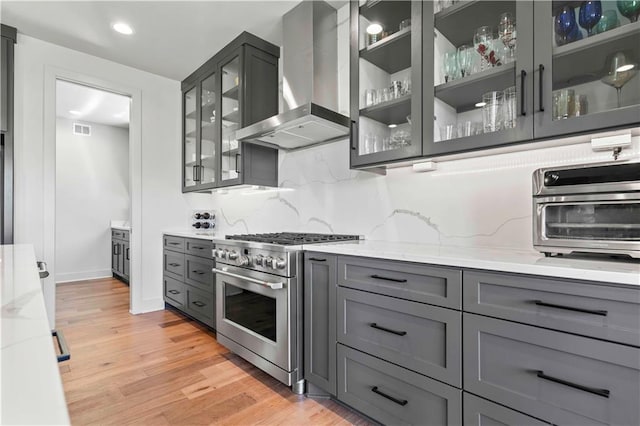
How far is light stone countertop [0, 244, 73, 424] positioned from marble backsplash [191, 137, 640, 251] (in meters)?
1.83

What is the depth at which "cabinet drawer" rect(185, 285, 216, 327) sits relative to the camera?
2811mm

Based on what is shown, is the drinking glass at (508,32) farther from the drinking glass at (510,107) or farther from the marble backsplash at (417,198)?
the marble backsplash at (417,198)

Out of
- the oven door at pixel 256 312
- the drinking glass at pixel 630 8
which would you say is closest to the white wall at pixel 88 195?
the oven door at pixel 256 312

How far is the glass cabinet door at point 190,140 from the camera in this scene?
363cm

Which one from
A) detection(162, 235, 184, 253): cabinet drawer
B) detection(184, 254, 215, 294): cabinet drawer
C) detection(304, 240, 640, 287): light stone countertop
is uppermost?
detection(304, 240, 640, 287): light stone countertop

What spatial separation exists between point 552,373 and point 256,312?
1584 millimetres

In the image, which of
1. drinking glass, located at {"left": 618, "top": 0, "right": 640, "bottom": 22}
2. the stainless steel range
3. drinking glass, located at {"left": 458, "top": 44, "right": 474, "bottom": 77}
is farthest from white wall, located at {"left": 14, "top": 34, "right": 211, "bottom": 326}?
drinking glass, located at {"left": 618, "top": 0, "right": 640, "bottom": 22}

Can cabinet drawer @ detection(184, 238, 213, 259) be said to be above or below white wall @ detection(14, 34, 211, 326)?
below

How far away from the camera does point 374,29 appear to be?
2.08 metres

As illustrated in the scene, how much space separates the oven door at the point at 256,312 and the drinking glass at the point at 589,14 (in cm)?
179

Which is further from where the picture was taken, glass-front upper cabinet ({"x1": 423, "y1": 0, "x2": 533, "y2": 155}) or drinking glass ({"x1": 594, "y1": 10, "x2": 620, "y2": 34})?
glass-front upper cabinet ({"x1": 423, "y1": 0, "x2": 533, "y2": 155})

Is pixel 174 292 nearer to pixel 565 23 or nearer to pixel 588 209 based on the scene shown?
pixel 588 209

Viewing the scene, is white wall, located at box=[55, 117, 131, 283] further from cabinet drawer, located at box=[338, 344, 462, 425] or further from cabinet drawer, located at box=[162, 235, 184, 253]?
cabinet drawer, located at box=[338, 344, 462, 425]

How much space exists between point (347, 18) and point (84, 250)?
17.5 feet
